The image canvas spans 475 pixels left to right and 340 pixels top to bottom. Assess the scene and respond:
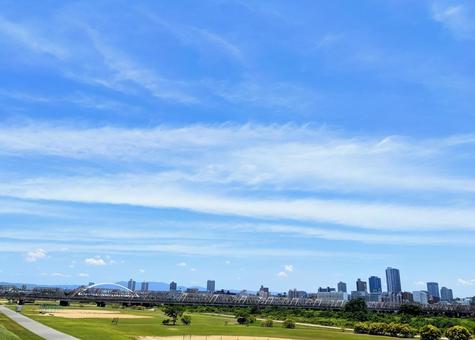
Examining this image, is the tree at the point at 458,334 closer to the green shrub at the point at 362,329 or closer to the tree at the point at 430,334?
the tree at the point at 430,334

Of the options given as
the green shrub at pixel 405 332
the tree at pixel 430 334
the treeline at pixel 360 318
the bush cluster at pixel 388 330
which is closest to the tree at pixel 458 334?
the tree at pixel 430 334

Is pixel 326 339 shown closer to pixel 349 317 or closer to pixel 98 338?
pixel 98 338

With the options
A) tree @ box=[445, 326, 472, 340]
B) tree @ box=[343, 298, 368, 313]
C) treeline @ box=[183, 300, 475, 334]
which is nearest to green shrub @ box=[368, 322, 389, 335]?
treeline @ box=[183, 300, 475, 334]

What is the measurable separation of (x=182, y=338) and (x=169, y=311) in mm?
35912

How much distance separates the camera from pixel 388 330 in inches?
3718

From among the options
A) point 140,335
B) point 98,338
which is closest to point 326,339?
point 140,335

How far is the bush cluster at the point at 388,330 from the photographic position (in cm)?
9206

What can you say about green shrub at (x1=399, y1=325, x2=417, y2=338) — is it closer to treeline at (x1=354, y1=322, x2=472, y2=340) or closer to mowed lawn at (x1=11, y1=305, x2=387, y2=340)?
treeline at (x1=354, y1=322, x2=472, y2=340)

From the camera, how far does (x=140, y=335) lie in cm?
7438

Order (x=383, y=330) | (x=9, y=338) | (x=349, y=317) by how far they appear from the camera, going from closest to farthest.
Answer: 1. (x=9, y=338)
2. (x=383, y=330)
3. (x=349, y=317)

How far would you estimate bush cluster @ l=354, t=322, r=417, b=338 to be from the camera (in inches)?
3625

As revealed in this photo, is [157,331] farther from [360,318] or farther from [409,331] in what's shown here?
[360,318]

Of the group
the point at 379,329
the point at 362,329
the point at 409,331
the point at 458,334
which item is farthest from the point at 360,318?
the point at 458,334

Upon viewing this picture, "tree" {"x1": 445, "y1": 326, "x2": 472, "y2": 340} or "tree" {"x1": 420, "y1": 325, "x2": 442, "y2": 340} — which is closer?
"tree" {"x1": 445, "y1": 326, "x2": 472, "y2": 340}
